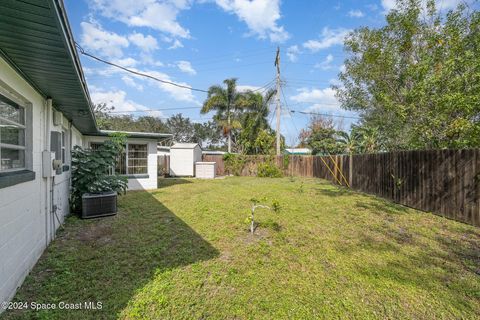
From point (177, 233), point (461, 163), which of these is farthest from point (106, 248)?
point (461, 163)

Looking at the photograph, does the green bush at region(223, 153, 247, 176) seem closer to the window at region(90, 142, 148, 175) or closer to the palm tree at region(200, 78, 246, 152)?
the palm tree at region(200, 78, 246, 152)

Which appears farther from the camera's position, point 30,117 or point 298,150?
point 298,150

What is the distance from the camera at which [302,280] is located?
9.37ft

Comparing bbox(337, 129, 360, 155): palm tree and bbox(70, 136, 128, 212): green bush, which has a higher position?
bbox(337, 129, 360, 155): palm tree

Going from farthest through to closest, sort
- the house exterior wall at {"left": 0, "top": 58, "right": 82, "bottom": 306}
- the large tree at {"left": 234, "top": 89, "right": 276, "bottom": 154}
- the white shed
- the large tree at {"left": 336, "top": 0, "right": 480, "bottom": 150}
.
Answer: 1. the large tree at {"left": 234, "top": 89, "right": 276, "bottom": 154}
2. the white shed
3. the large tree at {"left": 336, "top": 0, "right": 480, "bottom": 150}
4. the house exterior wall at {"left": 0, "top": 58, "right": 82, "bottom": 306}

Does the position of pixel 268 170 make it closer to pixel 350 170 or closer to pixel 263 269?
pixel 350 170

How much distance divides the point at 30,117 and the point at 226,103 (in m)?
19.1

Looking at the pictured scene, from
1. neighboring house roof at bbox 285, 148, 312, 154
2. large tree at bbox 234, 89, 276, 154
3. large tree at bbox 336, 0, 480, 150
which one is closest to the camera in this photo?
large tree at bbox 336, 0, 480, 150

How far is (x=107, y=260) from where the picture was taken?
10.9 feet

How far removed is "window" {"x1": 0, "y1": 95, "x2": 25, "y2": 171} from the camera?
2623 mm

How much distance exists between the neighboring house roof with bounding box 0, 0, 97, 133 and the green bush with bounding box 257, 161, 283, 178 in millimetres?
13231

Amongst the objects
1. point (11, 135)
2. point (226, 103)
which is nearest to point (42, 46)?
point (11, 135)

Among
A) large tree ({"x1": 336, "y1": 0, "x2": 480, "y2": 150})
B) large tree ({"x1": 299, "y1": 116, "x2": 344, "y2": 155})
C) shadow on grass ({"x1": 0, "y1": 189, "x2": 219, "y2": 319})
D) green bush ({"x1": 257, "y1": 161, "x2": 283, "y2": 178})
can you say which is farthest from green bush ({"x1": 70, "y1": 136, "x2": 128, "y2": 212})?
large tree ({"x1": 299, "y1": 116, "x2": 344, "y2": 155})

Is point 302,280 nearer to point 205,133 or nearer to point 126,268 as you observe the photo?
point 126,268
